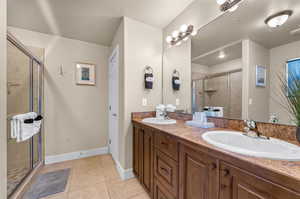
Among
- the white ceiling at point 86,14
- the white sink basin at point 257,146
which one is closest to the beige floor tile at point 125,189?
the white sink basin at point 257,146

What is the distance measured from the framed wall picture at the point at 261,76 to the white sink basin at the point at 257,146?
0.46 m

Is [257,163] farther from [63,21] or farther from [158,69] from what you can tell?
[63,21]

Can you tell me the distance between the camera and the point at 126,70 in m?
1.75

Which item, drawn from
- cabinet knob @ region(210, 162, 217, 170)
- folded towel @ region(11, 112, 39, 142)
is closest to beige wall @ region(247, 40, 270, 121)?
cabinet knob @ region(210, 162, 217, 170)

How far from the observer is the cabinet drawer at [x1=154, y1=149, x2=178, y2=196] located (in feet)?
3.17

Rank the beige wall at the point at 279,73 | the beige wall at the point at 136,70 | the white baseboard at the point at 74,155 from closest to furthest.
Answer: the beige wall at the point at 279,73
the beige wall at the point at 136,70
the white baseboard at the point at 74,155

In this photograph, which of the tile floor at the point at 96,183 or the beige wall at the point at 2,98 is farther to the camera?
the tile floor at the point at 96,183

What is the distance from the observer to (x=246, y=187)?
21.3 inches

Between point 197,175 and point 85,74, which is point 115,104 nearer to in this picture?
point 85,74

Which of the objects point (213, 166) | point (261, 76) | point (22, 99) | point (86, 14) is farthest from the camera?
point (22, 99)

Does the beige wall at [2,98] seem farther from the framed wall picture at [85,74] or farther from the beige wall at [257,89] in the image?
the beige wall at [257,89]

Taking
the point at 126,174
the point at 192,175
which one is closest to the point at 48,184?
the point at 126,174

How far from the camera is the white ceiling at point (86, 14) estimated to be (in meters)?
1.54

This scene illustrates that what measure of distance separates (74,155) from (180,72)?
252cm
